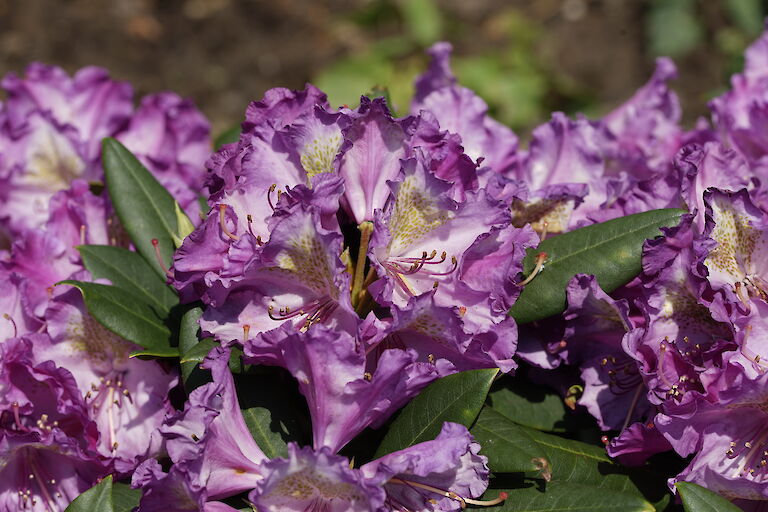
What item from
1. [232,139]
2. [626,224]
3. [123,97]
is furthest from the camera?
[123,97]

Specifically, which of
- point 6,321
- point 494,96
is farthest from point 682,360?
point 494,96

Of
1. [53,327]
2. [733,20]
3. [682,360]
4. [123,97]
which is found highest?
[123,97]

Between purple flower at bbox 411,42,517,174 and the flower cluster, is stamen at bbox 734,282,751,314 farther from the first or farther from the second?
the flower cluster

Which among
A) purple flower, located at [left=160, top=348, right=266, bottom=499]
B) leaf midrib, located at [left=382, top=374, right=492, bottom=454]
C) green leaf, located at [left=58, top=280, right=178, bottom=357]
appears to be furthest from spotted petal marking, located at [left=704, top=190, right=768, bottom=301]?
green leaf, located at [left=58, top=280, right=178, bottom=357]

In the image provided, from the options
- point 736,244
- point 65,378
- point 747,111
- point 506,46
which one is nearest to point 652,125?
point 747,111

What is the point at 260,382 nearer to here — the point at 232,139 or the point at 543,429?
the point at 543,429

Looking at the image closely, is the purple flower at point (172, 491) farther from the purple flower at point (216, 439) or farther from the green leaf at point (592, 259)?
the green leaf at point (592, 259)

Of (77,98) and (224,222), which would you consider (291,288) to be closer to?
(224,222)
